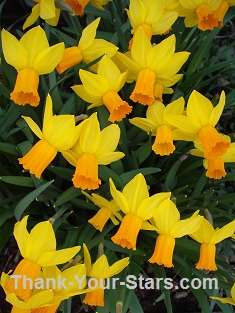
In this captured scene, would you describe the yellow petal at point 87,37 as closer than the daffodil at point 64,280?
No

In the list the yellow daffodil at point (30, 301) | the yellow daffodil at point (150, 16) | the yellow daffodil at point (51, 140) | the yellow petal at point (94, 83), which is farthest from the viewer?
the yellow daffodil at point (150, 16)

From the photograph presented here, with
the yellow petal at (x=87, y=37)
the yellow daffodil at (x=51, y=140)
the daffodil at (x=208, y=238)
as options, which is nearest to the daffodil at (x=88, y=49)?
the yellow petal at (x=87, y=37)

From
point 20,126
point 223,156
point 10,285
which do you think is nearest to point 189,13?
point 223,156

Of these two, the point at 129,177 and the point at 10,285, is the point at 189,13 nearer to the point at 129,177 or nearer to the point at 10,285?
the point at 129,177

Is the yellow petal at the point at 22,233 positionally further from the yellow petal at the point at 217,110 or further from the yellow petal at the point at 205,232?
the yellow petal at the point at 217,110

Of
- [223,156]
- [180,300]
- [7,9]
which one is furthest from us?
[7,9]

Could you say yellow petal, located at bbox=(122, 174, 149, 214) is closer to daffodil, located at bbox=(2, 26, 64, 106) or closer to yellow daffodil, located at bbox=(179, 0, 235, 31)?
daffodil, located at bbox=(2, 26, 64, 106)

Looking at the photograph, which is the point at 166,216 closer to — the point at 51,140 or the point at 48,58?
the point at 51,140

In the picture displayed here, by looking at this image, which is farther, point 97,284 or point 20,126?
point 20,126
